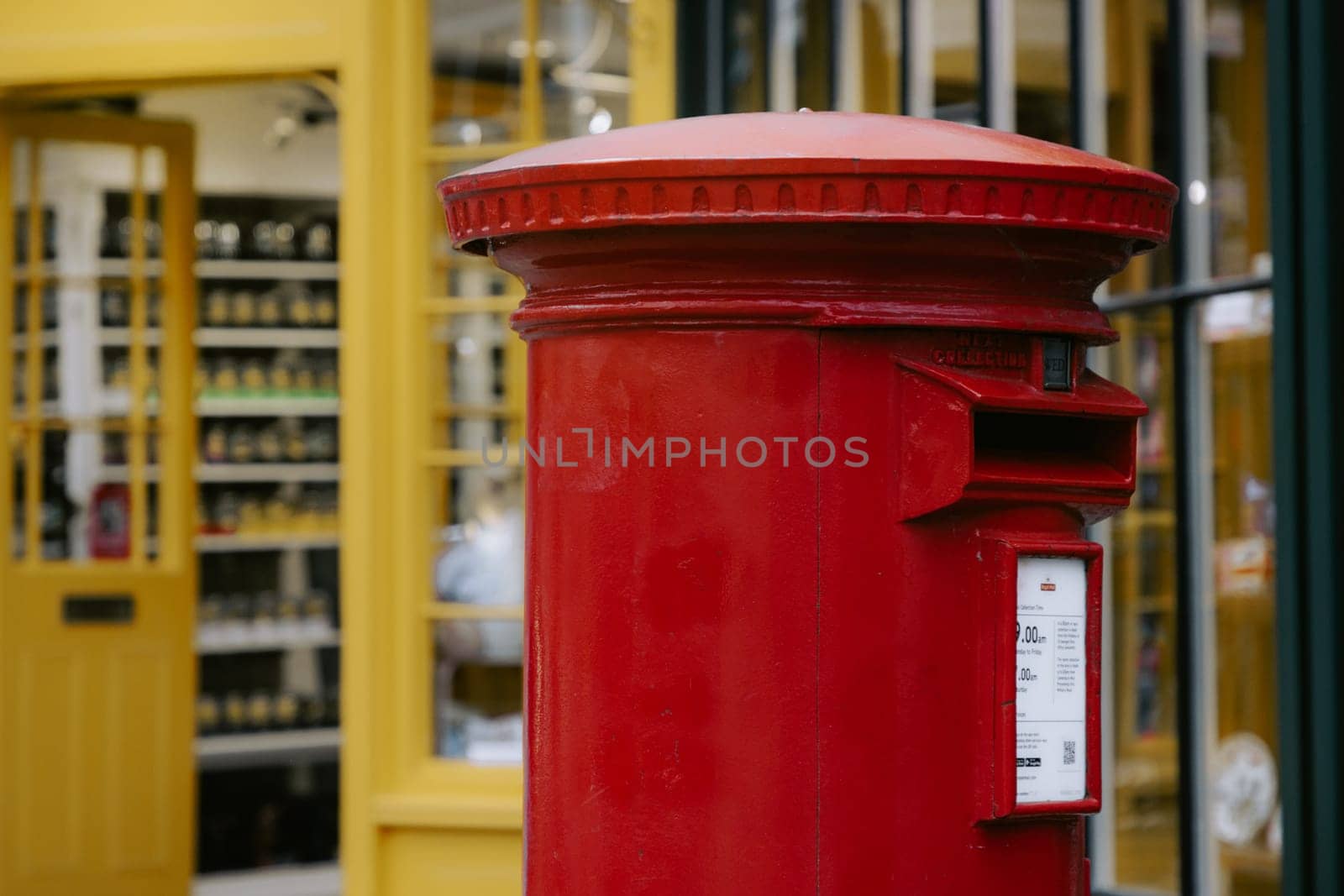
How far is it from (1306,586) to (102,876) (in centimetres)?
472

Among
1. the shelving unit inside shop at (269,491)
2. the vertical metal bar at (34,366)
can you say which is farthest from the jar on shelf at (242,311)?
the vertical metal bar at (34,366)

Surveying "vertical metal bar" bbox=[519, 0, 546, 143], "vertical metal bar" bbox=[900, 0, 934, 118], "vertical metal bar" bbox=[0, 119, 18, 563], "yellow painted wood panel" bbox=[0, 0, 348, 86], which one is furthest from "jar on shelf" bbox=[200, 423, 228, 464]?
"vertical metal bar" bbox=[900, 0, 934, 118]

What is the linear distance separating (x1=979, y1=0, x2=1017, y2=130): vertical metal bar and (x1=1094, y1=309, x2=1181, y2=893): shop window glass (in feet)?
1.92

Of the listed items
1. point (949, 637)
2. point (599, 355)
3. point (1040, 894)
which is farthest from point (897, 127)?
point (1040, 894)

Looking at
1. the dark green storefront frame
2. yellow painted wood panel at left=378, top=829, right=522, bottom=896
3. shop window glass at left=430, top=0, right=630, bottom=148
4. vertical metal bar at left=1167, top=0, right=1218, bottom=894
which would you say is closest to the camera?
the dark green storefront frame

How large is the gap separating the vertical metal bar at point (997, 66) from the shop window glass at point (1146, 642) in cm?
59

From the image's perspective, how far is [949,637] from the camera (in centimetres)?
175

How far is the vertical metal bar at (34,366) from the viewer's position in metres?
6.01

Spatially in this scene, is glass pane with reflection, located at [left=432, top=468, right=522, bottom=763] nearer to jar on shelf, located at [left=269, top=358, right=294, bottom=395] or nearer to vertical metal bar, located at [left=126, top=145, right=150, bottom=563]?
vertical metal bar, located at [left=126, top=145, right=150, bottom=563]

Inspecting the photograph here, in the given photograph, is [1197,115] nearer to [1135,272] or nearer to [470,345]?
[1135,272]

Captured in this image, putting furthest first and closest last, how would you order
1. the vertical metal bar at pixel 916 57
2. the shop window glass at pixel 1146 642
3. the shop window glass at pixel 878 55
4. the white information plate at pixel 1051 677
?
the shop window glass at pixel 878 55, the vertical metal bar at pixel 916 57, the shop window glass at pixel 1146 642, the white information plate at pixel 1051 677

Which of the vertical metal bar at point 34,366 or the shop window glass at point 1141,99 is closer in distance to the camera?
the shop window glass at point 1141,99

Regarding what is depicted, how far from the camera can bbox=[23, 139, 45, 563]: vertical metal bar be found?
601 cm

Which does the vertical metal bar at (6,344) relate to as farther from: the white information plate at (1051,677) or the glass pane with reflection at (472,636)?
the white information plate at (1051,677)
